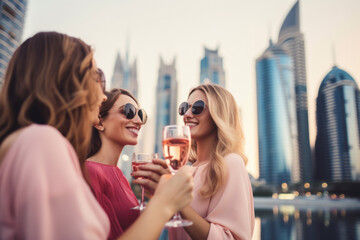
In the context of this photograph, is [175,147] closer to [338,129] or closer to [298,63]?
[338,129]

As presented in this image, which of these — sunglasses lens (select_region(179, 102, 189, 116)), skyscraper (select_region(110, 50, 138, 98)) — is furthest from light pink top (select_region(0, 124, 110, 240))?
skyscraper (select_region(110, 50, 138, 98))

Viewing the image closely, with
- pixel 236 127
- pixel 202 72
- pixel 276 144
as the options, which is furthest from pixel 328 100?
pixel 236 127

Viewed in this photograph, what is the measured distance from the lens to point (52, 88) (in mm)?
1263

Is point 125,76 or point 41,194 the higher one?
point 125,76

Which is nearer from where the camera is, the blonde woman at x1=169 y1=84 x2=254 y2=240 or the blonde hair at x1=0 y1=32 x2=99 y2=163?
the blonde hair at x1=0 y1=32 x2=99 y2=163

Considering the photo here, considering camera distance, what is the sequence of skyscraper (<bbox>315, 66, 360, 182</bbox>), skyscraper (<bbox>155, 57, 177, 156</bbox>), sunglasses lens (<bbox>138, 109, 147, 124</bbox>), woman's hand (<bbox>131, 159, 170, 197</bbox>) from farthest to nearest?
skyscraper (<bbox>155, 57, 177, 156</bbox>)
skyscraper (<bbox>315, 66, 360, 182</bbox>)
sunglasses lens (<bbox>138, 109, 147, 124</bbox>)
woman's hand (<bbox>131, 159, 170, 197</bbox>)

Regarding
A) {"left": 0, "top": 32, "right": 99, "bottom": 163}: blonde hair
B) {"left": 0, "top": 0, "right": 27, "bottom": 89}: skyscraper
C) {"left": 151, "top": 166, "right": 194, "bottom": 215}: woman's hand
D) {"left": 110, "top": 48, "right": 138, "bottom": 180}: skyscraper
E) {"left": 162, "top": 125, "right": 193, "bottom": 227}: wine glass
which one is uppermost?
{"left": 110, "top": 48, "right": 138, "bottom": 180}: skyscraper

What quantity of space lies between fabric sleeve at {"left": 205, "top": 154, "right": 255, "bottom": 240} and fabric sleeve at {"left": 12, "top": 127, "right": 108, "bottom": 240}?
3.99ft

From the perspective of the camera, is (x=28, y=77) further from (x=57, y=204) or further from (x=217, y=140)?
(x=217, y=140)

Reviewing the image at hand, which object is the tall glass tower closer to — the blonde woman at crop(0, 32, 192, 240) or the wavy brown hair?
the wavy brown hair

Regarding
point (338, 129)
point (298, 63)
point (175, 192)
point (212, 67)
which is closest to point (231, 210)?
point (175, 192)

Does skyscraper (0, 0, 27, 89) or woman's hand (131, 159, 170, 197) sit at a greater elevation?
skyscraper (0, 0, 27, 89)

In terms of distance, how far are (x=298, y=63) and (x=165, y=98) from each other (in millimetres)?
79776

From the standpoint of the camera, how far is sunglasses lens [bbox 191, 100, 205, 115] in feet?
8.91
